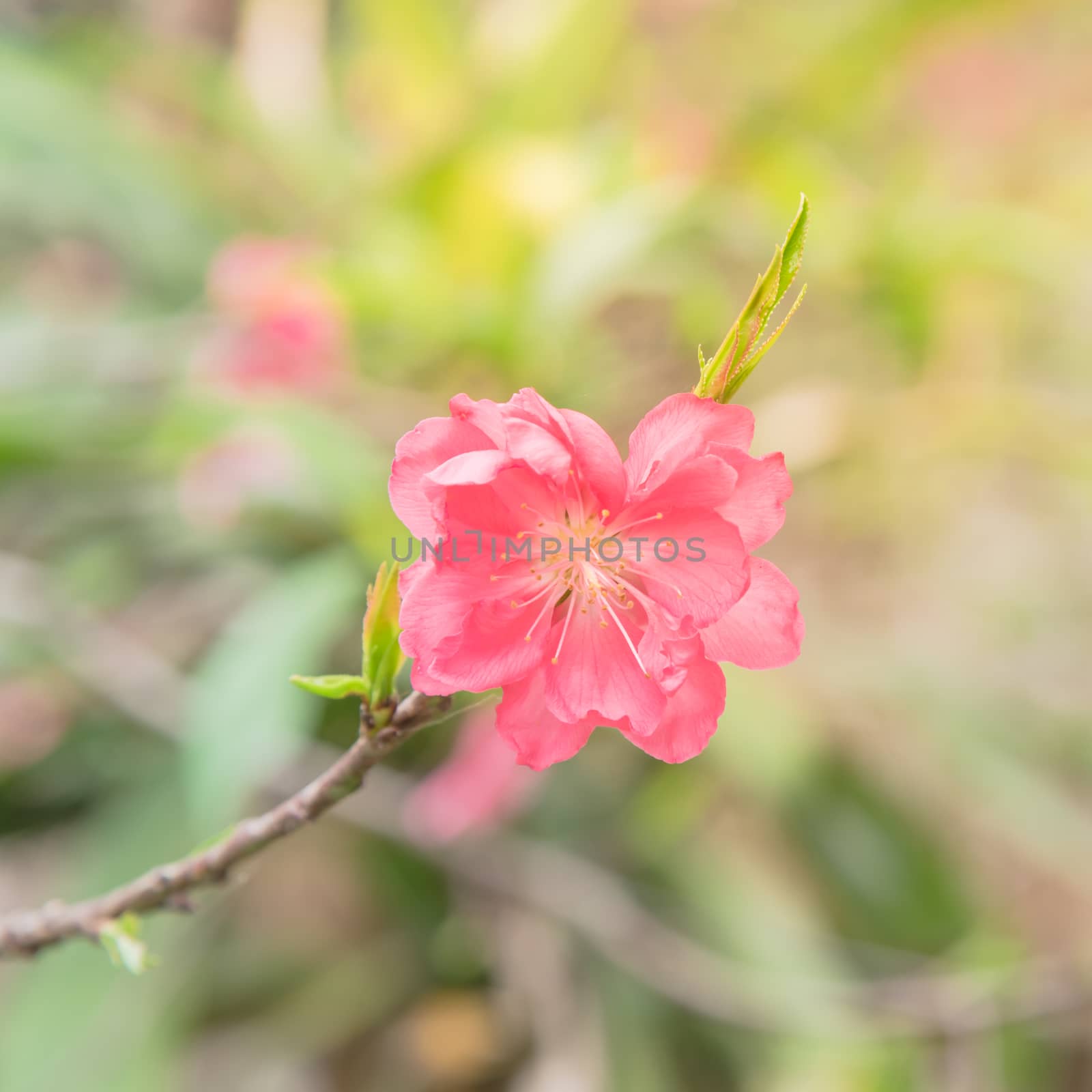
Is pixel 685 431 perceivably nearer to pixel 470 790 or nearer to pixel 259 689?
pixel 259 689

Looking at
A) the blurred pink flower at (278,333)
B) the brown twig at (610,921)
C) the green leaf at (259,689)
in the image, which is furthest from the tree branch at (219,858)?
the blurred pink flower at (278,333)

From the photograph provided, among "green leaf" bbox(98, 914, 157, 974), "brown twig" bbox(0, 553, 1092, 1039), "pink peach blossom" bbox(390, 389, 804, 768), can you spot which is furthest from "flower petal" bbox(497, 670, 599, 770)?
"brown twig" bbox(0, 553, 1092, 1039)

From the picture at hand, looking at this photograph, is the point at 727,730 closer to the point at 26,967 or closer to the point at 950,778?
the point at 950,778

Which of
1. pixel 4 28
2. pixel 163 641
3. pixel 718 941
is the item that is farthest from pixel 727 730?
pixel 4 28

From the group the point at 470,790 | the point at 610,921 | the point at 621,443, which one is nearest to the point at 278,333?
the point at 621,443

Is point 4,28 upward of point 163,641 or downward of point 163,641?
upward

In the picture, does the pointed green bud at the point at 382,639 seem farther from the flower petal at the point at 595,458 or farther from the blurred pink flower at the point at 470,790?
the blurred pink flower at the point at 470,790
